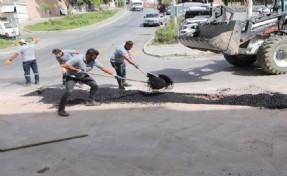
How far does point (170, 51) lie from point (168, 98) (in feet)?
32.9

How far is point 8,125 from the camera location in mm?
7980

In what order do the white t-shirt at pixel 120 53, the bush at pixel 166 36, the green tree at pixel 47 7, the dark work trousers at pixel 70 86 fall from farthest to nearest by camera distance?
1. the green tree at pixel 47 7
2. the bush at pixel 166 36
3. the white t-shirt at pixel 120 53
4. the dark work trousers at pixel 70 86

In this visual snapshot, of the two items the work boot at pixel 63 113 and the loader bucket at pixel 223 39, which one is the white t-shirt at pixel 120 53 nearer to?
the loader bucket at pixel 223 39

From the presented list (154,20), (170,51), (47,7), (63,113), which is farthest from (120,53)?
(47,7)

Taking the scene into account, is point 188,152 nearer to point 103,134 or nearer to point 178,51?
point 103,134

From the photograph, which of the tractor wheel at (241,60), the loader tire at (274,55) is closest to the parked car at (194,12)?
the tractor wheel at (241,60)

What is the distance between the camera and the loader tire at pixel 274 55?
1067cm

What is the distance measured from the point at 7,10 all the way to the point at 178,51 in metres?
41.0

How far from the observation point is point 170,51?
1867 centimetres

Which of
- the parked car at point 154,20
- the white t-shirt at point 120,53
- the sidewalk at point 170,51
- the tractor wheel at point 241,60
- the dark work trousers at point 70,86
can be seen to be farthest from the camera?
the parked car at point 154,20

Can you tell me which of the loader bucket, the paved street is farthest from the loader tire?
the loader bucket

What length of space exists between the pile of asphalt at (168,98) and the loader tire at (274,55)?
98.7 inches

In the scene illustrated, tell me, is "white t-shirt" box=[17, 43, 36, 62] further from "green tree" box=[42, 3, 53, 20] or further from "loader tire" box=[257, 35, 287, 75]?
"green tree" box=[42, 3, 53, 20]

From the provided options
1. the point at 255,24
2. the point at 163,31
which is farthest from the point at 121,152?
the point at 163,31
